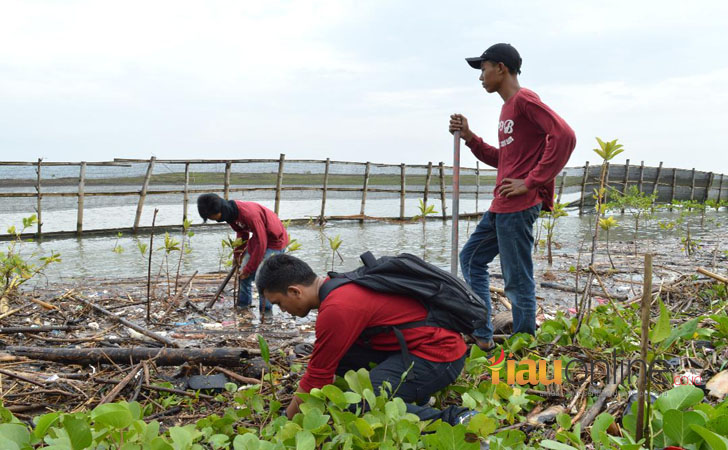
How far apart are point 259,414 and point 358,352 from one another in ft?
1.76

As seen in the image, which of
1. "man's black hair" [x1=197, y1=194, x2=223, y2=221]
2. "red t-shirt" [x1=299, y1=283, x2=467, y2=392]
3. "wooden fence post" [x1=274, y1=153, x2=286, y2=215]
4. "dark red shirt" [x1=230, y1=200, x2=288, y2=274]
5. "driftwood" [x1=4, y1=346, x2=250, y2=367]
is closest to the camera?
"red t-shirt" [x1=299, y1=283, x2=467, y2=392]

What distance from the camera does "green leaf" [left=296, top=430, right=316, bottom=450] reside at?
66.3 inches

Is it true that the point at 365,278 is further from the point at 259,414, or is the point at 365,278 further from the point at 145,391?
the point at 145,391

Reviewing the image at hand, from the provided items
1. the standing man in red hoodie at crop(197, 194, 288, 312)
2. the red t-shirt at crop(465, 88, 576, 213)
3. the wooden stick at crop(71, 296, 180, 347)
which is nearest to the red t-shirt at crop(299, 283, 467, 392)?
the red t-shirt at crop(465, 88, 576, 213)

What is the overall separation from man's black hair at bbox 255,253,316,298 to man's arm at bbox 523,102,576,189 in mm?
1491

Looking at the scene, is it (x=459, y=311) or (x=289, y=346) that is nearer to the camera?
(x=459, y=311)

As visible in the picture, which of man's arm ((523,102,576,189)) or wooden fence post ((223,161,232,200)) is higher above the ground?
man's arm ((523,102,576,189))

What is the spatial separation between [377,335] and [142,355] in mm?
1494

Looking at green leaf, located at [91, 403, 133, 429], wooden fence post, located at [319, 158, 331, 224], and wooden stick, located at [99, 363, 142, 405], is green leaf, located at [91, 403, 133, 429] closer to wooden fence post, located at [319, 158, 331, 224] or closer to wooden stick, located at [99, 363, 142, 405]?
wooden stick, located at [99, 363, 142, 405]

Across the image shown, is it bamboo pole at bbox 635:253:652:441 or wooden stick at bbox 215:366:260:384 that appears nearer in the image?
bamboo pole at bbox 635:253:652:441

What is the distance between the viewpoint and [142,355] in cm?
317

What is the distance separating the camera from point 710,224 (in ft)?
52.9

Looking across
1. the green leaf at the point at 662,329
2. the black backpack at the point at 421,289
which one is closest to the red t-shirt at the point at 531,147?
the black backpack at the point at 421,289

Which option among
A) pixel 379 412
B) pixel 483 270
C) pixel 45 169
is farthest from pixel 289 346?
pixel 45 169
